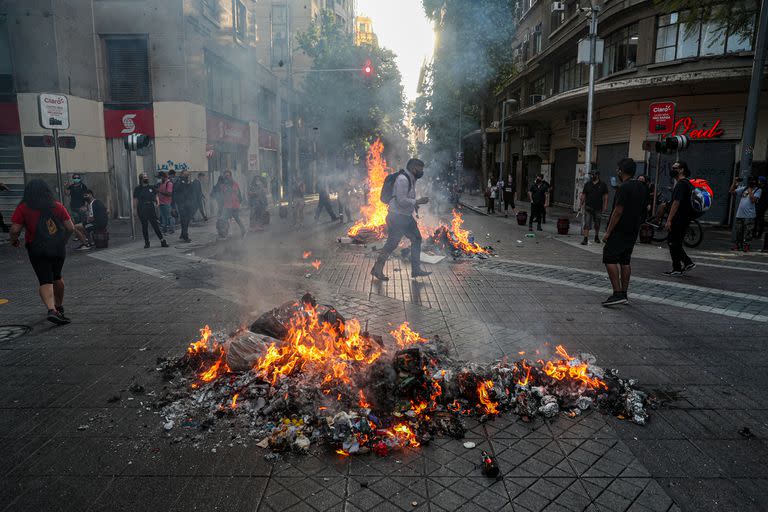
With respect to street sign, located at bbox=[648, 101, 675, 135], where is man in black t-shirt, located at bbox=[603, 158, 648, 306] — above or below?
below

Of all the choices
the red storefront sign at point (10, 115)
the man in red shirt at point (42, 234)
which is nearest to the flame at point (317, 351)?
the man in red shirt at point (42, 234)

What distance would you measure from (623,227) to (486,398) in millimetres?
3833

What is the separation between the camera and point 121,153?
1784 centimetres

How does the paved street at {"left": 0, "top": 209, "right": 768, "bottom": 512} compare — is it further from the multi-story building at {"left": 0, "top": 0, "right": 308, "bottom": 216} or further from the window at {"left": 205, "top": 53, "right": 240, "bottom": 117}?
the window at {"left": 205, "top": 53, "right": 240, "bottom": 117}

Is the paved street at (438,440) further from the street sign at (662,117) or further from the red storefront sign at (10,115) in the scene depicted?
the red storefront sign at (10,115)

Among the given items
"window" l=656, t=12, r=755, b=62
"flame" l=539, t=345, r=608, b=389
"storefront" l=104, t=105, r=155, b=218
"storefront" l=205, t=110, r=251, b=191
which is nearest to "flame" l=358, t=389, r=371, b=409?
"flame" l=539, t=345, r=608, b=389

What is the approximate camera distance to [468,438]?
320cm

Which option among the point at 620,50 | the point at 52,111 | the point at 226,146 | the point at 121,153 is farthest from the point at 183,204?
the point at 620,50

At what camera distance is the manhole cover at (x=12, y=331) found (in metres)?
5.13

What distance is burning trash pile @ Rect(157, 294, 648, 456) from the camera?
10.5 feet

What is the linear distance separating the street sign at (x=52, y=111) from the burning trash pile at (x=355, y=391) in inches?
343

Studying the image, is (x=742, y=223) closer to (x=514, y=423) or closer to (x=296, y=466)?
(x=514, y=423)

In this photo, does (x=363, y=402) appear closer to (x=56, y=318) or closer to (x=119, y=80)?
(x=56, y=318)

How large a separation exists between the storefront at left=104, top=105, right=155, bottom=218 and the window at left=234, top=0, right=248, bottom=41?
5.35 metres
